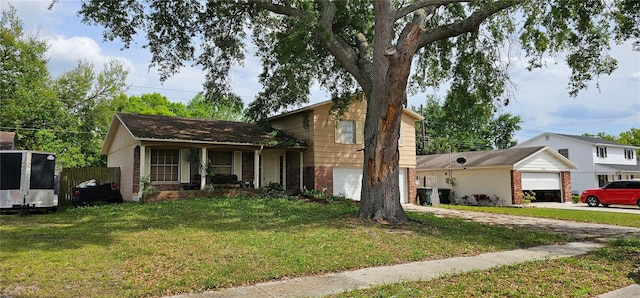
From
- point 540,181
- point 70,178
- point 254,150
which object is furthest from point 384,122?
point 540,181

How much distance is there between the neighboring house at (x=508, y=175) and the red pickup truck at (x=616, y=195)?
3078 millimetres

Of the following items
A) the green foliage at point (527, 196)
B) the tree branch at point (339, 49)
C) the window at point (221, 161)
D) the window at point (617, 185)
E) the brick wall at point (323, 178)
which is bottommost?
the green foliage at point (527, 196)

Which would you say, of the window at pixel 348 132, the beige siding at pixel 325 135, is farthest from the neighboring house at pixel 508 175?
the beige siding at pixel 325 135

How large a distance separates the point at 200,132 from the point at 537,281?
52.2ft

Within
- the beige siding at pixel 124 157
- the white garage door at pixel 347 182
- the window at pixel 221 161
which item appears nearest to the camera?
the beige siding at pixel 124 157

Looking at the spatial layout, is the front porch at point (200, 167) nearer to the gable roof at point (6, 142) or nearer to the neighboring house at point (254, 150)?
the neighboring house at point (254, 150)

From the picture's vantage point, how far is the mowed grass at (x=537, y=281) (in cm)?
565

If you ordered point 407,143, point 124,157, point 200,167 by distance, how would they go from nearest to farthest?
point 200,167
point 124,157
point 407,143

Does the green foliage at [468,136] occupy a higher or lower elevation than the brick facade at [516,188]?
higher

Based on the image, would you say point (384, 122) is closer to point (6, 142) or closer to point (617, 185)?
point (617, 185)

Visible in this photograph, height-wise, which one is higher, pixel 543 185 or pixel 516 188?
pixel 543 185

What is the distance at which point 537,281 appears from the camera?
6305 millimetres

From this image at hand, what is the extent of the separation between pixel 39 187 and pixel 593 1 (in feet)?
60.7

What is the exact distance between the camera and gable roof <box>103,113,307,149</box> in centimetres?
1747
